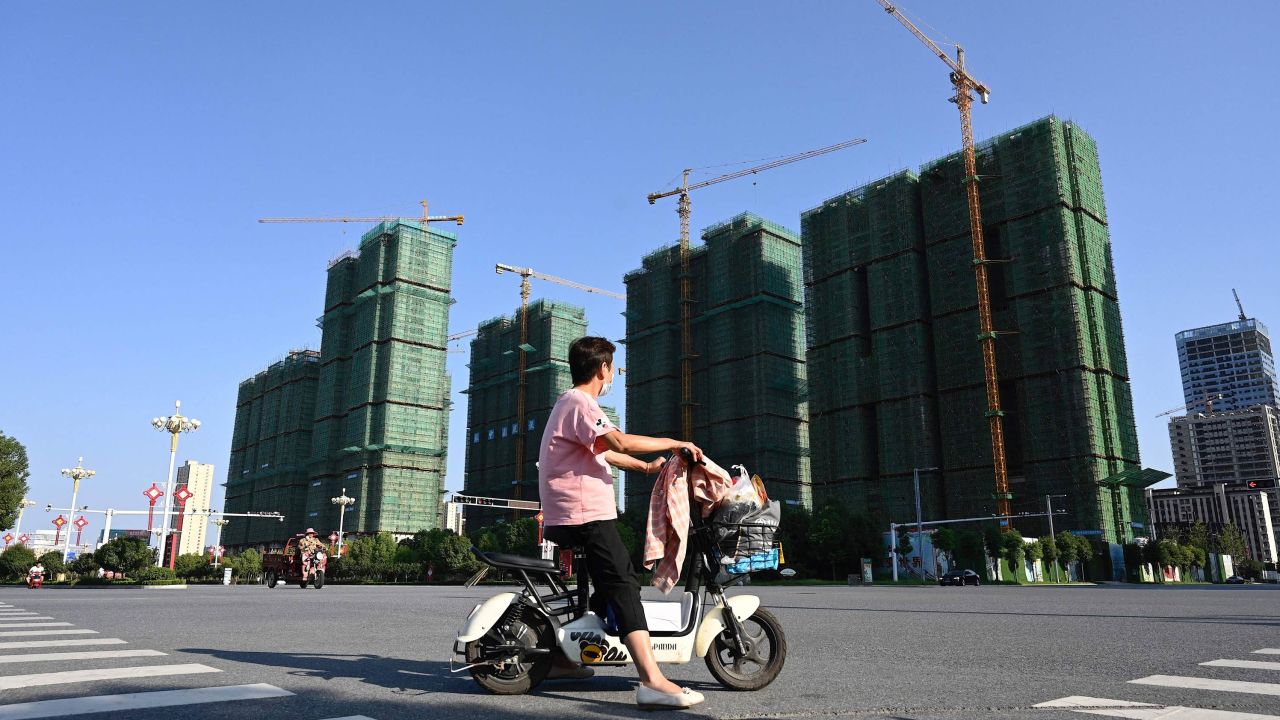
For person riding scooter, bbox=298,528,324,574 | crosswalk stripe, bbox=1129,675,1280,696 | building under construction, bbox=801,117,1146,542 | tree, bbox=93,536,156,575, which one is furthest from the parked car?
→ crosswalk stripe, bbox=1129,675,1280,696

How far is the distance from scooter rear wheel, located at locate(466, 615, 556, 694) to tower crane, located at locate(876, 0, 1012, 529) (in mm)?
81779

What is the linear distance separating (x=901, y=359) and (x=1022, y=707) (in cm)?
9676

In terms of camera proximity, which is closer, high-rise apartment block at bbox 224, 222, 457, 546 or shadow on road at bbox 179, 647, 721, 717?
shadow on road at bbox 179, 647, 721, 717

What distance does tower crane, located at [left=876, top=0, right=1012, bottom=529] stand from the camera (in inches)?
3314

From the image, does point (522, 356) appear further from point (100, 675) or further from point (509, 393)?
point (100, 675)

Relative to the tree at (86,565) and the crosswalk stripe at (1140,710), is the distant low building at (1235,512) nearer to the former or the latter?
the tree at (86,565)

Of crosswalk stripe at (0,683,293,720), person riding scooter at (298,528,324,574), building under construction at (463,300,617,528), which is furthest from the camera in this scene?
building under construction at (463,300,617,528)

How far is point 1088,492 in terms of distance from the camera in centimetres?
7938

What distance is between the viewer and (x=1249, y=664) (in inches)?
247

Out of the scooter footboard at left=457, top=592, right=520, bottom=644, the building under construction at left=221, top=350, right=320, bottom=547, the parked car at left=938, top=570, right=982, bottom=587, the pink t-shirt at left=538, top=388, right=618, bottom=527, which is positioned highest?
the building under construction at left=221, top=350, right=320, bottom=547

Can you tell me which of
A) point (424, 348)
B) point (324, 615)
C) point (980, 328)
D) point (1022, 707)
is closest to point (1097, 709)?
point (1022, 707)

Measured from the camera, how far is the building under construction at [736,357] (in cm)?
11725

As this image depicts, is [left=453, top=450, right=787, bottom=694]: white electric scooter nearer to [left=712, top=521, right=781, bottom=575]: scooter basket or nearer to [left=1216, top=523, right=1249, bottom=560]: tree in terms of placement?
[left=712, top=521, right=781, bottom=575]: scooter basket

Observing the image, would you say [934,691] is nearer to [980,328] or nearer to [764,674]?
[764,674]
